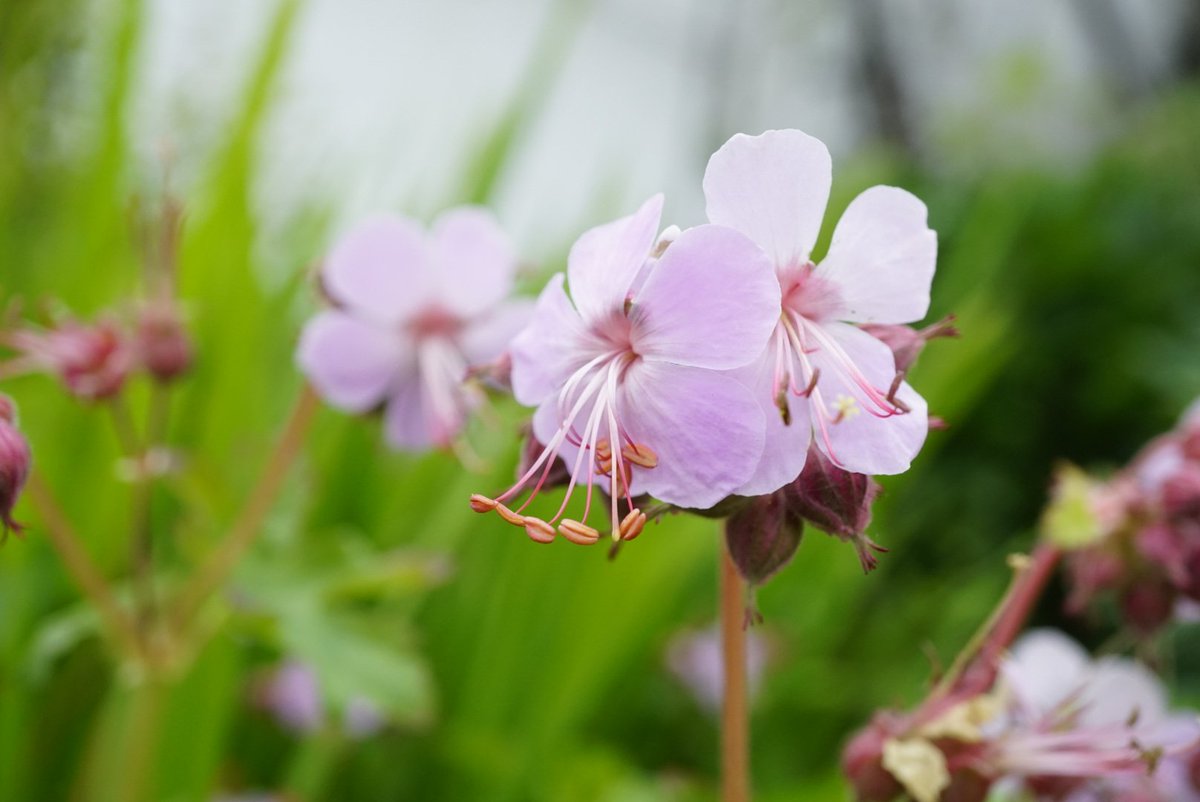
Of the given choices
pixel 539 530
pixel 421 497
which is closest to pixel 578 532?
pixel 539 530

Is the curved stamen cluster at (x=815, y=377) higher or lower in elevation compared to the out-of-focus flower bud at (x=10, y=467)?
higher

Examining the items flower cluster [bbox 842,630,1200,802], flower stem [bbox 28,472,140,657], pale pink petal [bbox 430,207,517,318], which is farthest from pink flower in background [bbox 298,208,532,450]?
flower cluster [bbox 842,630,1200,802]

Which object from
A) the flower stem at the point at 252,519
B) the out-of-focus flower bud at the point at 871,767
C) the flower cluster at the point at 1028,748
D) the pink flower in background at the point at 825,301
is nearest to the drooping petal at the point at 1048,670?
the flower cluster at the point at 1028,748

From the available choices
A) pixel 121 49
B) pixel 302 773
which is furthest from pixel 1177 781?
pixel 121 49

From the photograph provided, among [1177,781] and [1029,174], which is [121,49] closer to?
[1177,781]

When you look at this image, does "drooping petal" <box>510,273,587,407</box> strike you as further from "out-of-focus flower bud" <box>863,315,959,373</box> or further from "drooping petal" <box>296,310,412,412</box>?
"drooping petal" <box>296,310,412,412</box>

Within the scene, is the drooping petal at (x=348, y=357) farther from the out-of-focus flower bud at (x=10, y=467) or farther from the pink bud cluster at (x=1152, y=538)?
the pink bud cluster at (x=1152, y=538)

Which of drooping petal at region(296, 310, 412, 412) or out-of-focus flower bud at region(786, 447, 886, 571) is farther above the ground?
out-of-focus flower bud at region(786, 447, 886, 571)

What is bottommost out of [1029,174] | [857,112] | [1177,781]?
[857,112]
